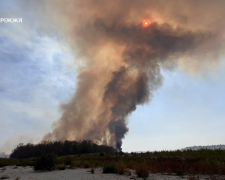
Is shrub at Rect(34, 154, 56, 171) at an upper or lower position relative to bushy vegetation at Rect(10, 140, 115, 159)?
lower

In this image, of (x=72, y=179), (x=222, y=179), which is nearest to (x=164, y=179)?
(x=222, y=179)

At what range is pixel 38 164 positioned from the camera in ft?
65.1

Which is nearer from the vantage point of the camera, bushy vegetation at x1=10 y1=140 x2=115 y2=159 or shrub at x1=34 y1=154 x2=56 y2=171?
shrub at x1=34 y1=154 x2=56 y2=171

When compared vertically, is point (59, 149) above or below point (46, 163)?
above

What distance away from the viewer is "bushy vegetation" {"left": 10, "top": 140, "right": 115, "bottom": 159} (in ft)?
227

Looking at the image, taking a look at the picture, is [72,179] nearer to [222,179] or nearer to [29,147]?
[222,179]

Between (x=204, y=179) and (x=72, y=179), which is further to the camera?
(x=72, y=179)

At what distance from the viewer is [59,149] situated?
→ 7262 cm

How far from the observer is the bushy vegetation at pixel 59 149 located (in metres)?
69.3

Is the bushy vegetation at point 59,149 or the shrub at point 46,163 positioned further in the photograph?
the bushy vegetation at point 59,149

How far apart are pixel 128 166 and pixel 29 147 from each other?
7506 cm

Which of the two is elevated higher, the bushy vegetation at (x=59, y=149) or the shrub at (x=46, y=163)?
the bushy vegetation at (x=59, y=149)

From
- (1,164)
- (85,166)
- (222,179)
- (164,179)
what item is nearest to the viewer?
(222,179)

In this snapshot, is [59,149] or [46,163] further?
[59,149]
